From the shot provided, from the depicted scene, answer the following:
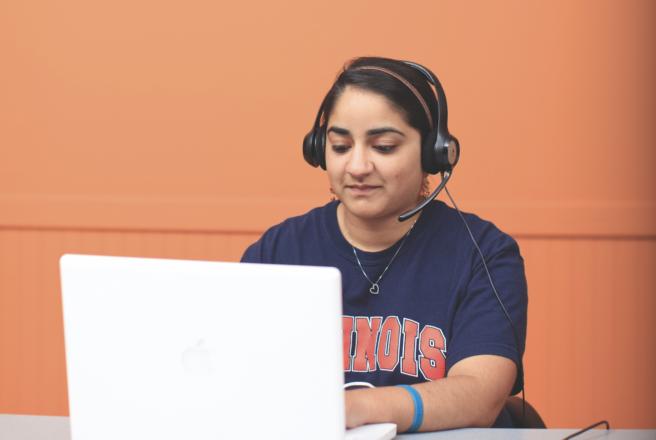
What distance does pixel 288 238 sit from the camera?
69.2 inches

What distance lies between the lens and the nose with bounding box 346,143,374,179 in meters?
1.57

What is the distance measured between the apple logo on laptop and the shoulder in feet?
2.35

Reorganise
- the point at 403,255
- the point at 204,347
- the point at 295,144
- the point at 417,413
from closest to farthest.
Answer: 1. the point at 204,347
2. the point at 417,413
3. the point at 403,255
4. the point at 295,144

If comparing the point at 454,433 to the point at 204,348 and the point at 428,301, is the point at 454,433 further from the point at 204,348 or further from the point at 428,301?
the point at 204,348

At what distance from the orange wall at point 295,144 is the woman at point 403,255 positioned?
2.94ft

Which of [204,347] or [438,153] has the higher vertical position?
[438,153]

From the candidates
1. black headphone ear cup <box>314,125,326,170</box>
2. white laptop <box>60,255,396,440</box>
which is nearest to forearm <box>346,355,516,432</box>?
white laptop <box>60,255,396,440</box>

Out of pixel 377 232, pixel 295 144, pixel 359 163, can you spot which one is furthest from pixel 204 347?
pixel 295 144

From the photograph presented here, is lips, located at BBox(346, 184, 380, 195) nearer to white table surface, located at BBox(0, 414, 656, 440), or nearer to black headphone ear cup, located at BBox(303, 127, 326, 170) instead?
black headphone ear cup, located at BBox(303, 127, 326, 170)

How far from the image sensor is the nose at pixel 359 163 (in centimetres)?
157

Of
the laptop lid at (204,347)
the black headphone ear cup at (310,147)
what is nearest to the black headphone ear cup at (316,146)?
the black headphone ear cup at (310,147)

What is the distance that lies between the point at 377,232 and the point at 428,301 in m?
0.17

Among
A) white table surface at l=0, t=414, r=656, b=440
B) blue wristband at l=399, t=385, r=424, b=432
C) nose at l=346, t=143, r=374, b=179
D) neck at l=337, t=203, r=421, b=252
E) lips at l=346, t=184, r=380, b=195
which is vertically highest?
nose at l=346, t=143, r=374, b=179

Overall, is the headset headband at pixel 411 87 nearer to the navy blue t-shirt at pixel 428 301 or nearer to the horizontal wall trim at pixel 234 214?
the navy blue t-shirt at pixel 428 301
